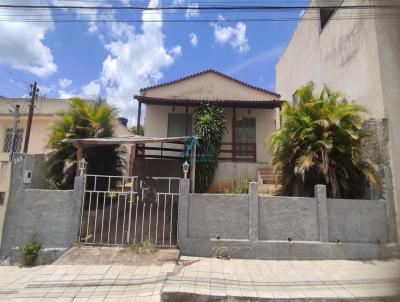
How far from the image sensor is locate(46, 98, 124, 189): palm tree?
28.9 feet

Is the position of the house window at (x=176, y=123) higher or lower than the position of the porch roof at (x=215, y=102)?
lower

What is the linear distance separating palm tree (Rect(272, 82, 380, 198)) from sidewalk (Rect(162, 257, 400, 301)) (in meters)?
2.04

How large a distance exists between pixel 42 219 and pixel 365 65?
31.7ft

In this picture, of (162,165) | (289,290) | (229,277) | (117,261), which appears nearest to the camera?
(289,290)

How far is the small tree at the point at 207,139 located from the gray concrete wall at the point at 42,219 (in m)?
4.92

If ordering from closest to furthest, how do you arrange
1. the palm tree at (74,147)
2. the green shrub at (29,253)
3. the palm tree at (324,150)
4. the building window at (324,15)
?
the green shrub at (29,253) < the palm tree at (324,150) < the palm tree at (74,147) < the building window at (324,15)

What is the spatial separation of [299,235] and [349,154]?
2.59 m

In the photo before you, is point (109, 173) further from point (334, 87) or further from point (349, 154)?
point (334, 87)

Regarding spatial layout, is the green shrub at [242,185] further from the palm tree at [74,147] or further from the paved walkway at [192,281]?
the palm tree at [74,147]

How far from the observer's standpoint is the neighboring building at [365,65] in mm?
7379

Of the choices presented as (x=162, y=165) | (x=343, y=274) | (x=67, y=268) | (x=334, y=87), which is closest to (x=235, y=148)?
(x=162, y=165)

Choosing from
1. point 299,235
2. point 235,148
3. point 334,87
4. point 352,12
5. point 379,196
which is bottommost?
point 299,235

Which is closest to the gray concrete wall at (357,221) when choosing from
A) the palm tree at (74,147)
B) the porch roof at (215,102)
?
the porch roof at (215,102)

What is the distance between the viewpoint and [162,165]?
38.5ft
